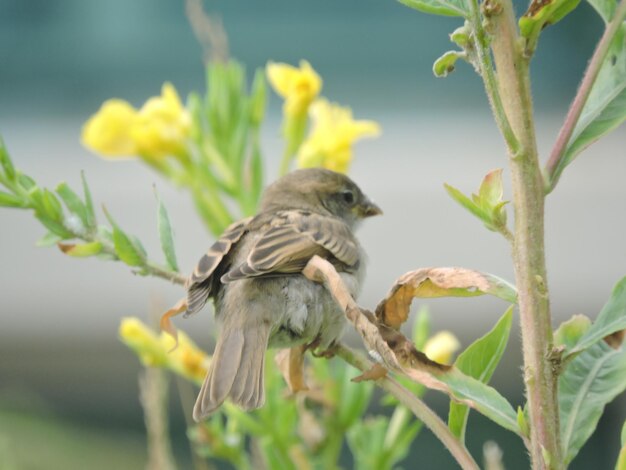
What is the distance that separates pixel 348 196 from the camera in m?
2.47

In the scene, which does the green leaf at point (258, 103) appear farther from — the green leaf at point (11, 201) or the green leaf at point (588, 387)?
the green leaf at point (588, 387)

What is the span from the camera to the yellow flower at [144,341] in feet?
6.20

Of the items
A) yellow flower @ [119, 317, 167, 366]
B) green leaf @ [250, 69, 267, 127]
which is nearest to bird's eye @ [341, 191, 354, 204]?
green leaf @ [250, 69, 267, 127]

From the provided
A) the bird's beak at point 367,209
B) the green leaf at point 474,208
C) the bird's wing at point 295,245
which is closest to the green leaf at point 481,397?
the green leaf at point 474,208

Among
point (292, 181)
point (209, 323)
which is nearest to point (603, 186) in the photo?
point (209, 323)

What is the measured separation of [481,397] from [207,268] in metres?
0.73

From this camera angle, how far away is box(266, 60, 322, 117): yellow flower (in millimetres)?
2066

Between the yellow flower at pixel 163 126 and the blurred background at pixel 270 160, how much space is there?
3.52m

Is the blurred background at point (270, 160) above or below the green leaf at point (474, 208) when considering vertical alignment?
above

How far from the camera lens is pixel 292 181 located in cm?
246

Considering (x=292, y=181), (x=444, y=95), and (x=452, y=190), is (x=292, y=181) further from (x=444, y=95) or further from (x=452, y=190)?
(x=444, y=95)

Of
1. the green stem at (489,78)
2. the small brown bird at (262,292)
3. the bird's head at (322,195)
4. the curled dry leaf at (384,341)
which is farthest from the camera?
the bird's head at (322,195)

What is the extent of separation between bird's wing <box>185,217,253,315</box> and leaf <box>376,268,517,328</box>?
1.12ft

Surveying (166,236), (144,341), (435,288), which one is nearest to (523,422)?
(435,288)
